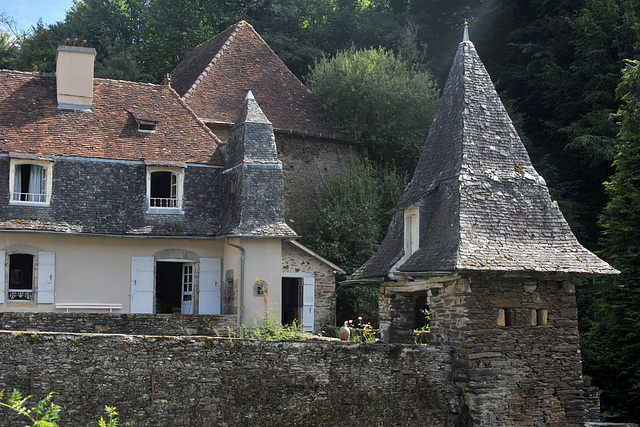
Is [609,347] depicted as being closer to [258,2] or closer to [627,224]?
[627,224]

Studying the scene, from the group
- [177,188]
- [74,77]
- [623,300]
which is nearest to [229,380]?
[177,188]

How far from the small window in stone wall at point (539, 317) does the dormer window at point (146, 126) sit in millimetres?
10757

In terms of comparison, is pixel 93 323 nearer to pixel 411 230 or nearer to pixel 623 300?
pixel 411 230

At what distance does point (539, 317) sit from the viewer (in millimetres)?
12906

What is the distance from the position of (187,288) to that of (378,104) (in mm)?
9874

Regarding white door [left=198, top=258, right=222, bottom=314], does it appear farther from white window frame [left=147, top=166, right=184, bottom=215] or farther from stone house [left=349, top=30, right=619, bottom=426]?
stone house [left=349, top=30, right=619, bottom=426]

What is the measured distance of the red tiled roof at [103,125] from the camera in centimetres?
1780

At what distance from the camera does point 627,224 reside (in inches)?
723

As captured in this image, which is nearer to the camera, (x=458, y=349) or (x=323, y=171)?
(x=458, y=349)

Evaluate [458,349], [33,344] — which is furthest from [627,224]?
[33,344]

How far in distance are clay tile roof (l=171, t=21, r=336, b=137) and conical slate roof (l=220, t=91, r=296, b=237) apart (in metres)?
3.66

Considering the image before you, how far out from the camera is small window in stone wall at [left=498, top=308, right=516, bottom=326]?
41.4 feet

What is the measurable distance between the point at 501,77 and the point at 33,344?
841 inches

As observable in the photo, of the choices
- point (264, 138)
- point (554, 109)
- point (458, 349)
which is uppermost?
point (554, 109)
